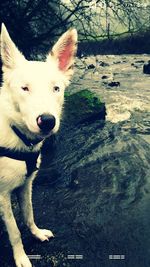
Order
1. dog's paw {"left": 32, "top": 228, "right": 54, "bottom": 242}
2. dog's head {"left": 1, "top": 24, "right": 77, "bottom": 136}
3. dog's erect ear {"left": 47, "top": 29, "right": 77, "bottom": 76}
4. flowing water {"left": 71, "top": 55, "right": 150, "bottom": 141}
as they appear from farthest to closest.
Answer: flowing water {"left": 71, "top": 55, "right": 150, "bottom": 141}, dog's paw {"left": 32, "top": 228, "right": 54, "bottom": 242}, dog's erect ear {"left": 47, "top": 29, "right": 77, "bottom": 76}, dog's head {"left": 1, "top": 24, "right": 77, "bottom": 136}

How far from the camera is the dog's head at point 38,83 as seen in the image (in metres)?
4.30

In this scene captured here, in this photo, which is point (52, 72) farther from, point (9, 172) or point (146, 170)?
point (146, 170)

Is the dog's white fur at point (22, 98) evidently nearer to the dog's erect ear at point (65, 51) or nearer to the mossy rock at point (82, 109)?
the dog's erect ear at point (65, 51)

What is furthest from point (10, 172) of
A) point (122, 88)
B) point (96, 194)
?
point (122, 88)

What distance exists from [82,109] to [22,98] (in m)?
6.95

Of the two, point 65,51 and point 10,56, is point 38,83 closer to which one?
point 10,56

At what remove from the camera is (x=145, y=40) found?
98.8ft

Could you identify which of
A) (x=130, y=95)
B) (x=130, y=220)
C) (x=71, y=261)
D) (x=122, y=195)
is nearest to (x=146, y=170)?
(x=122, y=195)

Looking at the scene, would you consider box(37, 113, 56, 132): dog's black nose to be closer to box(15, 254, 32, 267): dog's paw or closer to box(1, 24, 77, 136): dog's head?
box(1, 24, 77, 136): dog's head

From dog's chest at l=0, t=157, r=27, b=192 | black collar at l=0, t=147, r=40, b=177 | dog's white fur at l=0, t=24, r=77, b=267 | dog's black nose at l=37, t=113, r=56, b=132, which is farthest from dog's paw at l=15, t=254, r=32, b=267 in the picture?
dog's black nose at l=37, t=113, r=56, b=132

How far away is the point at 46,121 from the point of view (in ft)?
13.8

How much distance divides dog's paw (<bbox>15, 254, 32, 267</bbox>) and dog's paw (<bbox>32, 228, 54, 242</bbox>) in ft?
1.72

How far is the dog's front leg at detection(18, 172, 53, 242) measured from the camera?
18.9 ft

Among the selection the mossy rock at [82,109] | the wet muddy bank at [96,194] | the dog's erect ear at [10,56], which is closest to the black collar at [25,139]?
the dog's erect ear at [10,56]
